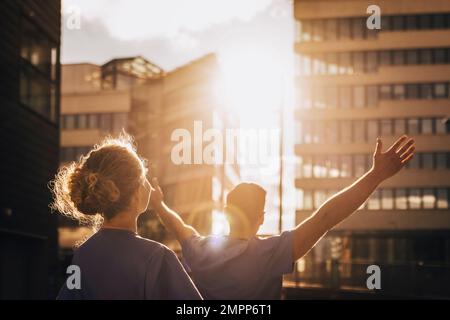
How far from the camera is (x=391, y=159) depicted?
10.4 feet

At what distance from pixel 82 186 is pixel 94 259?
0.92 feet

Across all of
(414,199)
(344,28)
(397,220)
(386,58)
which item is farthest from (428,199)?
(344,28)

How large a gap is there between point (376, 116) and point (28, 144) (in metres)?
45.0

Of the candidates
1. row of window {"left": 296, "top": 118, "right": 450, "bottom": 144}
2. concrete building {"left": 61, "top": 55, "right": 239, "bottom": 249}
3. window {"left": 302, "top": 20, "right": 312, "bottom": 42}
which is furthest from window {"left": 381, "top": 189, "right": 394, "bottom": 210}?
concrete building {"left": 61, "top": 55, "right": 239, "bottom": 249}

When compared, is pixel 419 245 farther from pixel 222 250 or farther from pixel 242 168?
pixel 222 250

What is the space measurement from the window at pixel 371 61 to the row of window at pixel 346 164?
648 centimetres

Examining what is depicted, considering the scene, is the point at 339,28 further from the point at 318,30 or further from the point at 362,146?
the point at 362,146

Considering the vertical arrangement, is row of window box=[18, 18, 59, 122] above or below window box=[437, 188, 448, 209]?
above

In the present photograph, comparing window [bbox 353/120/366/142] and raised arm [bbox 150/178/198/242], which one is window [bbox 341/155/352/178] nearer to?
window [bbox 353/120/366/142]

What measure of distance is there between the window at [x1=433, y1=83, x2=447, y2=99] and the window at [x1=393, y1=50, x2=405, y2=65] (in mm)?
3009

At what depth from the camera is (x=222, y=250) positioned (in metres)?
3.54

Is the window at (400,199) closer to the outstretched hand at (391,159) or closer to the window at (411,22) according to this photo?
the window at (411,22)

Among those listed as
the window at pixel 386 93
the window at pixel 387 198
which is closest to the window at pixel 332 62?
the window at pixel 386 93

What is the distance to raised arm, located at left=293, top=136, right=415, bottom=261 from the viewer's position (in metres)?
3.13
